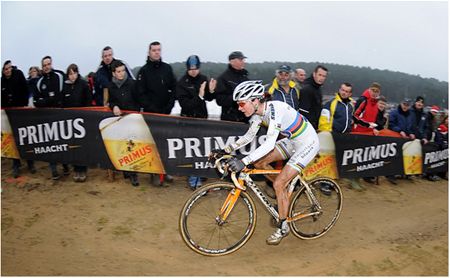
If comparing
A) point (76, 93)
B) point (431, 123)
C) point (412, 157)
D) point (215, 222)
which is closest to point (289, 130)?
point (215, 222)

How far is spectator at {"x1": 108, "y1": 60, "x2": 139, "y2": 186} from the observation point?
700cm

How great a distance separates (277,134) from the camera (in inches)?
200

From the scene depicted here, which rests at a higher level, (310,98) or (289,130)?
(310,98)

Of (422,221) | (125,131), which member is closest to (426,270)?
(422,221)

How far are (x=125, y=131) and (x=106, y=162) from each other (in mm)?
689

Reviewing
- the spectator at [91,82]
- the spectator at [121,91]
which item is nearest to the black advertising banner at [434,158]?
the spectator at [121,91]

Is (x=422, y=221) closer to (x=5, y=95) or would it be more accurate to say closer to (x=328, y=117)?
(x=328, y=117)

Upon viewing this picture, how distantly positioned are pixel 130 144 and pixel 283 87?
296 centimetres

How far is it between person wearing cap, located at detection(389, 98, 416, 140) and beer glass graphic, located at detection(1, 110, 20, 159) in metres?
8.27

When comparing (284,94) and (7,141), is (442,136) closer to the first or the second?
(284,94)

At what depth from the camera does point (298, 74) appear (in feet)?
28.2

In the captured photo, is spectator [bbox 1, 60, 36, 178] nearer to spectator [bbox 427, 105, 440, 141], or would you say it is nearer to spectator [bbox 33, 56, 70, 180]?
spectator [bbox 33, 56, 70, 180]

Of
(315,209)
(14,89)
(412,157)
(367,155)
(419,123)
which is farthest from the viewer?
(419,123)

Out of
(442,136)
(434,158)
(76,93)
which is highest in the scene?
(76,93)
